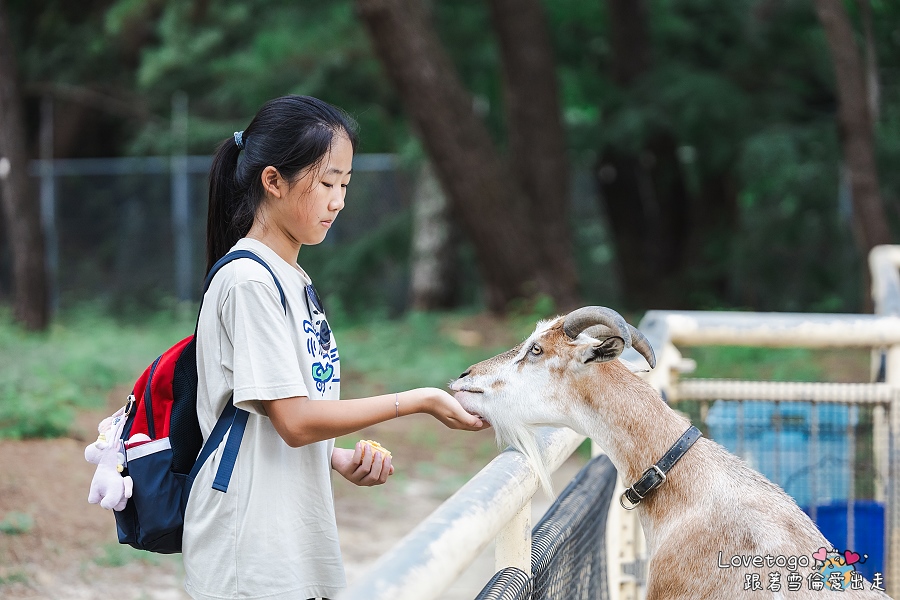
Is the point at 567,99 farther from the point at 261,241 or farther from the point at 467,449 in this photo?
the point at 261,241

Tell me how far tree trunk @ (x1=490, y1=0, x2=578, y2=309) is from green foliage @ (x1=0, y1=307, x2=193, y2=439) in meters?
4.74

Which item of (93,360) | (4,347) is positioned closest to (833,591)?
(93,360)

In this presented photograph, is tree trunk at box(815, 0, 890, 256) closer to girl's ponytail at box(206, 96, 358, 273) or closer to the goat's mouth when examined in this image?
the goat's mouth

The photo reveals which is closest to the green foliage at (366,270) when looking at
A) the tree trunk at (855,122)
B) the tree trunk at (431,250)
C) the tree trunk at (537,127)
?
the tree trunk at (431,250)

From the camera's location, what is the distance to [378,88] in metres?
14.7

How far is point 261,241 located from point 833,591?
1671mm

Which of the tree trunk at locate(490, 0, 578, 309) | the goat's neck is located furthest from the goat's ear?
the tree trunk at locate(490, 0, 578, 309)

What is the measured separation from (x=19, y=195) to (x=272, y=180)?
1182 centimetres

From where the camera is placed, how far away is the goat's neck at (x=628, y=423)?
2.83 meters

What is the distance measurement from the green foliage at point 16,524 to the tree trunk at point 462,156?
6132 millimetres

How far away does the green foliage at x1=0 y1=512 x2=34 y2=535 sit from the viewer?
213 inches

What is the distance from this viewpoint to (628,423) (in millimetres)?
2850

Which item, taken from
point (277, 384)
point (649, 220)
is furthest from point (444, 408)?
point (649, 220)

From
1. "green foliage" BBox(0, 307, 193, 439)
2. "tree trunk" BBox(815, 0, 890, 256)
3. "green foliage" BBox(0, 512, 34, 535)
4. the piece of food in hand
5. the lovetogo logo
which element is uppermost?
"tree trunk" BBox(815, 0, 890, 256)
